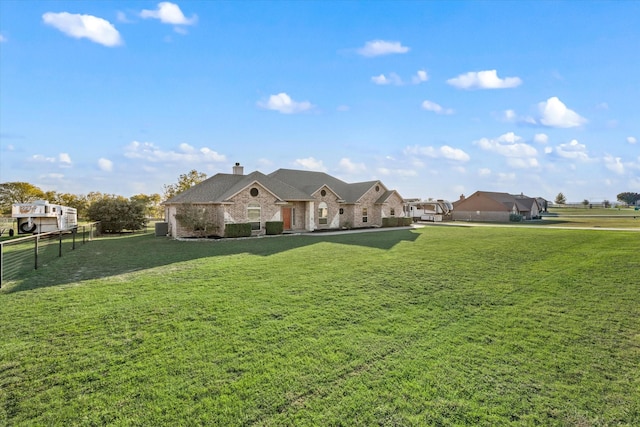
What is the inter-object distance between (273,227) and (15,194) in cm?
4357

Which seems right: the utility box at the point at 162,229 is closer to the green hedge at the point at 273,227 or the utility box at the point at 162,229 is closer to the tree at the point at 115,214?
the tree at the point at 115,214

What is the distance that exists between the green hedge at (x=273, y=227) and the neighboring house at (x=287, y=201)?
55 centimetres

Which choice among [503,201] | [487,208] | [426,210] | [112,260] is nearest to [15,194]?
[112,260]

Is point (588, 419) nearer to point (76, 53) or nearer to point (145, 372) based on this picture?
point (145, 372)

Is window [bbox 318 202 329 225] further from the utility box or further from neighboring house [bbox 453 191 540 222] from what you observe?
neighboring house [bbox 453 191 540 222]

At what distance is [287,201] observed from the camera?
24.9m

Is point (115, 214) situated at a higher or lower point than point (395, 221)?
higher

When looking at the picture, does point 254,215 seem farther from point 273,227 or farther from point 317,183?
point 317,183

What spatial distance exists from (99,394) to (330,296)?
190 inches

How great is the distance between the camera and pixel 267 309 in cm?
674

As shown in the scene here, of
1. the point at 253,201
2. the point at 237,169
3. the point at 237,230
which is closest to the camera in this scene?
the point at 237,230

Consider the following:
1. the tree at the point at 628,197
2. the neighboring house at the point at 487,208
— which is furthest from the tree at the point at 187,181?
the tree at the point at 628,197

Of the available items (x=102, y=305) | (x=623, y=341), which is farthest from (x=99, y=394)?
(x=623, y=341)

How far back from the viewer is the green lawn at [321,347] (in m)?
3.80
